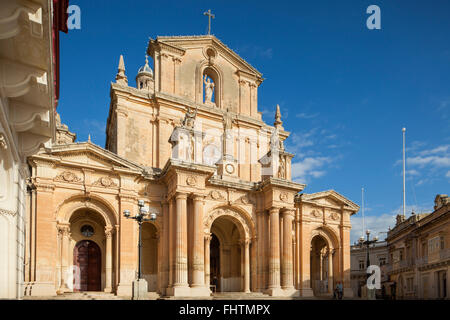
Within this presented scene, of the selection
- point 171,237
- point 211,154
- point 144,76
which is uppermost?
point 144,76

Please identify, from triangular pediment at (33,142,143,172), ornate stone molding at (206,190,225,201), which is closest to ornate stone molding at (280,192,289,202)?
ornate stone molding at (206,190,225,201)

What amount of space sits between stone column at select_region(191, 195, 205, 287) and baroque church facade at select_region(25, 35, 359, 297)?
67 millimetres

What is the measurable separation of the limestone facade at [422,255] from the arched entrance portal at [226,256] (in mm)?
20228

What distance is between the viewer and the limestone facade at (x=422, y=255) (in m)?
37.2

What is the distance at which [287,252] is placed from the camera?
28062 mm

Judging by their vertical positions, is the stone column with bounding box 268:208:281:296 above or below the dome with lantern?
below

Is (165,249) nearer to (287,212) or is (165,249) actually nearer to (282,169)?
(287,212)

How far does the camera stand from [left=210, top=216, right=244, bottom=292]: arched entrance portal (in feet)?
96.8

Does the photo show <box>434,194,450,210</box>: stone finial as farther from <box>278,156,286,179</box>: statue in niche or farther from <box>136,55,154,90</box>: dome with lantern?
<box>136,55,154,90</box>: dome with lantern

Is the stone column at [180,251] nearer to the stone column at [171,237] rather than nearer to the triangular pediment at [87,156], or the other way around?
the stone column at [171,237]

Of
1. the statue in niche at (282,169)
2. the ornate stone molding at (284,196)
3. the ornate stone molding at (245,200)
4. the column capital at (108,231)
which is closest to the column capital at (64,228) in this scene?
the column capital at (108,231)

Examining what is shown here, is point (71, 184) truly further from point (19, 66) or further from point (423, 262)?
point (423, 262)

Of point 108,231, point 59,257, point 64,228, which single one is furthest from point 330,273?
point 64,228

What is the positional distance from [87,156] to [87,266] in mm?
7269
